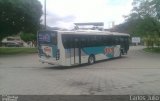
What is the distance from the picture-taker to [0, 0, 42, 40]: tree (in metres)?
38.2

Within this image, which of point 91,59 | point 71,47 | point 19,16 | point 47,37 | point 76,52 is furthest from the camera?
point 19,16

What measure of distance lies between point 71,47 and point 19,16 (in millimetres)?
19178

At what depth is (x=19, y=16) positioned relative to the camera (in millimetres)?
39500

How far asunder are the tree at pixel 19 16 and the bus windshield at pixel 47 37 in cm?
1711

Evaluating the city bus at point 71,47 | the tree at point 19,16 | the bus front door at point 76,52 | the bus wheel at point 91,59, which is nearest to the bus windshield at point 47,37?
the city bus at point 71,47

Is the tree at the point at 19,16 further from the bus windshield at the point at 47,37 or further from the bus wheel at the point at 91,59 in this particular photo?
the bus windshield at the point at 47,37

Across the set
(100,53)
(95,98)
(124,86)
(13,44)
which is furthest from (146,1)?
(13,44)

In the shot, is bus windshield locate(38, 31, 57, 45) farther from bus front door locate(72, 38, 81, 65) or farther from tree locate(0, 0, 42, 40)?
tree locate(0, 0, 42, 40)

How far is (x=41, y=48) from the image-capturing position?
2233 cm

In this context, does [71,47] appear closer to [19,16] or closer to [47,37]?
[47,37]

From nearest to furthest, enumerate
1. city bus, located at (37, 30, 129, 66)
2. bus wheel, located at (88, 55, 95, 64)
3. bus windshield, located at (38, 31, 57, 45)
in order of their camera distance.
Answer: city bus, located at (37, 30, 129, 66)
bus windshield, located at (38, 31, 57, 45)
bus wheel, located at (88, 55, 95, 64)

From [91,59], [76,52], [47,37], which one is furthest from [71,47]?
[91,59]

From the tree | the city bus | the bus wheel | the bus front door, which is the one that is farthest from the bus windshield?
the tree

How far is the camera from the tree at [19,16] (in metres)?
38.2
